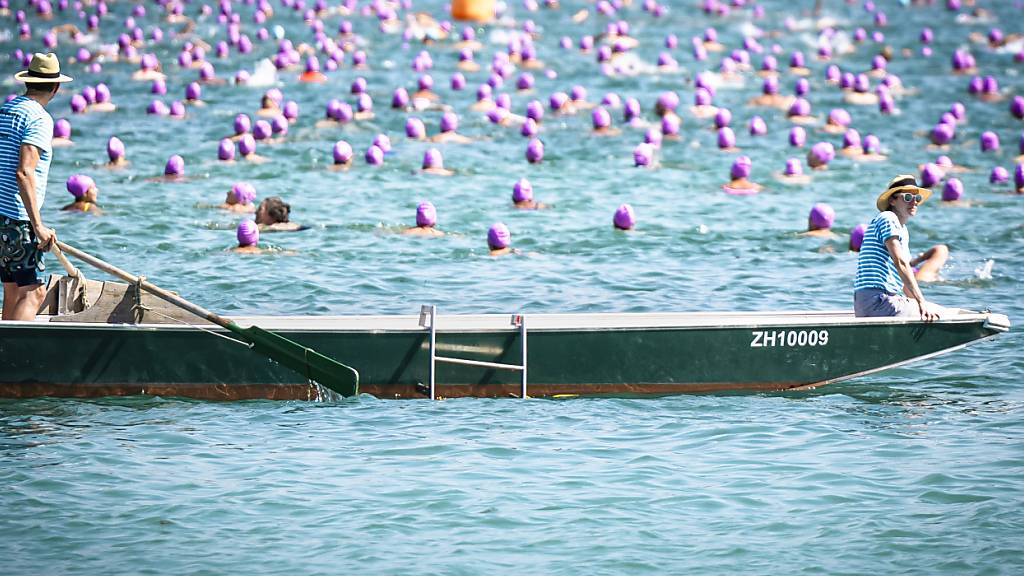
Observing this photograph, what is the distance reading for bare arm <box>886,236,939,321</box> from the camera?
11.6 metres

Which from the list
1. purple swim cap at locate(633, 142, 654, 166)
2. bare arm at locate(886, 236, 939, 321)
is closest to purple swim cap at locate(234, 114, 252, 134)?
purple swim cap at locate(633, 142, 654, 166)

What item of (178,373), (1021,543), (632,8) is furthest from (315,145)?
(632,8)

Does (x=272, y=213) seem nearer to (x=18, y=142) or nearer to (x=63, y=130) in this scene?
(x=18, y=142)

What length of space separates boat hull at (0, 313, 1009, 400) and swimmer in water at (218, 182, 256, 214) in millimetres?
8311

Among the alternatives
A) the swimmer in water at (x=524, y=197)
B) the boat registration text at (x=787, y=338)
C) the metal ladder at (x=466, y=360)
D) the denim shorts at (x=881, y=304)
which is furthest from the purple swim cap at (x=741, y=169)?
the metal ladder at (x=466, y=360)

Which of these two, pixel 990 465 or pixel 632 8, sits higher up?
pixel 632 8

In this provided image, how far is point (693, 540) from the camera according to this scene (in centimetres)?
909

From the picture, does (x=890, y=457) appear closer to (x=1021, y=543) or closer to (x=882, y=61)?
(x=1021, y=543)

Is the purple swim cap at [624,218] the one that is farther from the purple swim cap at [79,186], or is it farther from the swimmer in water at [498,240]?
the purple swim cap at [79,186]

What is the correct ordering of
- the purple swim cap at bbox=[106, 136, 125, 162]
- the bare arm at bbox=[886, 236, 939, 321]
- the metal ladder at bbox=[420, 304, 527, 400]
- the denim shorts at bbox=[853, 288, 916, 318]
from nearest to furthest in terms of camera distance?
the metal ladder at bbox=[420, 304, 527, 400]
the bare arm at bbox=[886, 236, 939, 321]
the denim shorts at bbox=[853, 288, 916, 318]
the purple swim cap at bbox=[106, 136, 125, 162]

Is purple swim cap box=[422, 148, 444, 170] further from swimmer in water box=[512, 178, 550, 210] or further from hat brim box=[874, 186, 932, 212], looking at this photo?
hat brim box=[874, 186, 932, 212]

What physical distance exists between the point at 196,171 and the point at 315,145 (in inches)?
110

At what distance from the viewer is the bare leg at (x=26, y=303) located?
11.1 metres

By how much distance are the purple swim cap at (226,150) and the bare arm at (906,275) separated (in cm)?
1394
